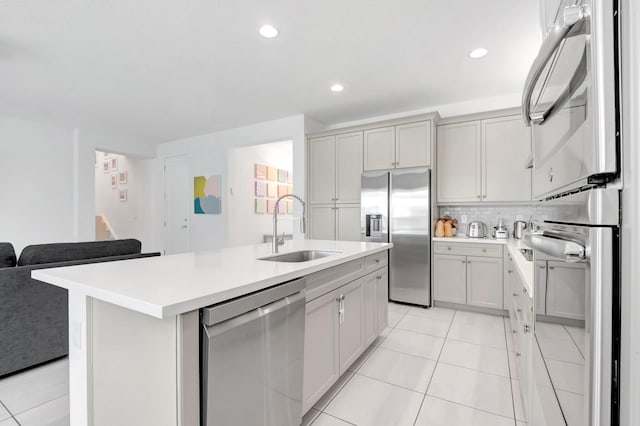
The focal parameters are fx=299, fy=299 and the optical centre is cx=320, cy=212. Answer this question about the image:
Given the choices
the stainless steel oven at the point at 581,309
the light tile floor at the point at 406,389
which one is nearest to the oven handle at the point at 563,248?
the stainless steel oven at the point at 581,309

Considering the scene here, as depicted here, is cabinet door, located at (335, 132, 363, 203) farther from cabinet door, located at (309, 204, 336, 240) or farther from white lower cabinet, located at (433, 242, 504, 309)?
white lower cabinet, located at (433, 242, 504, 309)

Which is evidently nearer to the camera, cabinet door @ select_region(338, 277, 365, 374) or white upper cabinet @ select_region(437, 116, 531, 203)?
cabinet door @ select_region(338, 277, 365, 374)

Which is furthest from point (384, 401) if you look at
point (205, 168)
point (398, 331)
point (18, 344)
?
point (205, 168)

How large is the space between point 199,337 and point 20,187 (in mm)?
5734

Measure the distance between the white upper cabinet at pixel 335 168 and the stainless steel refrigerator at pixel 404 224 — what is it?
0.33m

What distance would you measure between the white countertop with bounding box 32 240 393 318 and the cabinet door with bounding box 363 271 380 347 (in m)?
0.67

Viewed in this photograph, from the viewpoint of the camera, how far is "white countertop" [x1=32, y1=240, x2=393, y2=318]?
0.97 meters

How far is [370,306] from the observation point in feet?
7.99

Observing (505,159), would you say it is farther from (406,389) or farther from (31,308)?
(31,308)

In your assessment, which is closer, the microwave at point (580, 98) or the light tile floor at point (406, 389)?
the microwave at point (580, 98)

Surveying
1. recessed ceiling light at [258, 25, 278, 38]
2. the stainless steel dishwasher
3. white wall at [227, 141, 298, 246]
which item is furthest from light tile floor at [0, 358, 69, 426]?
white wall at [227, 141, 298, 246]

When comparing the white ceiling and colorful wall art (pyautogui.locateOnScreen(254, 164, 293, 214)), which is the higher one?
the white ceiling

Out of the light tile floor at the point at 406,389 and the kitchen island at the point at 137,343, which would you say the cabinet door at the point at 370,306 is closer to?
the light tile floor at the point at 406,389

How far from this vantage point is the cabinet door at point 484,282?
3389 millimetres
